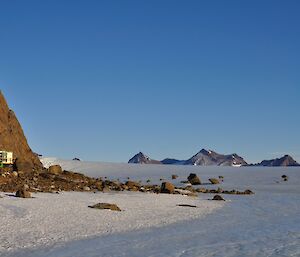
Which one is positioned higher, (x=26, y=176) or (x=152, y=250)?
(x=26, y=176)

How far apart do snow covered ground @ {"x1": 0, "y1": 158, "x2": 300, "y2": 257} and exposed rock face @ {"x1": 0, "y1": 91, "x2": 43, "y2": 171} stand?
65.8ft

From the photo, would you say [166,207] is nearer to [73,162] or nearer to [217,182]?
[217,182]

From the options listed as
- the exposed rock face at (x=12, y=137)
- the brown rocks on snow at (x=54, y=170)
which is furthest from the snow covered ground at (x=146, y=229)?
the exposed rock face at (x=12, y=137)

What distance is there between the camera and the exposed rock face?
39.7m

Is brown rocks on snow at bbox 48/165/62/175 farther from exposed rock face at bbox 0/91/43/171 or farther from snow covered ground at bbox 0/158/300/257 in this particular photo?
snow covered ground at bbox 0/158/300/257

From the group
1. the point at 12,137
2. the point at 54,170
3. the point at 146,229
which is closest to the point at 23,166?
the point at 54,170

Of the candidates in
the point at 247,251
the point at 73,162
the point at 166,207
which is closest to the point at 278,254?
the point at 247,251

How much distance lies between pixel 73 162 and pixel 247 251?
54.9 meters

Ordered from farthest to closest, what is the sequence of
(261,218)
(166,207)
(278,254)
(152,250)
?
1. (166,207)
2. (261,218)
3. (152,250)
4. (278,254)

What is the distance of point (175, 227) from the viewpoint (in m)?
14.3

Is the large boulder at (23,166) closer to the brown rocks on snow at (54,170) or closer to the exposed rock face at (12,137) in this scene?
the brown rocks on snow at (54,170)

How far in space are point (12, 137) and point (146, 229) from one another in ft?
96.6

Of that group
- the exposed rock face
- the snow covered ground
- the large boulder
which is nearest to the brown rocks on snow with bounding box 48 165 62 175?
the large boulder

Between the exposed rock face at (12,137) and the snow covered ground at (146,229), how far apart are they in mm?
20050
